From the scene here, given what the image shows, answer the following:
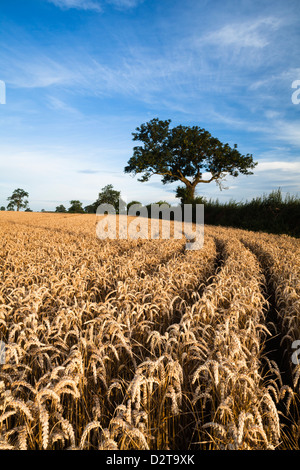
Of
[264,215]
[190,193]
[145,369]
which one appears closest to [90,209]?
[190,193]

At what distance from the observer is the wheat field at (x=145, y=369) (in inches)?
80.4

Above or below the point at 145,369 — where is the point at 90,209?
above

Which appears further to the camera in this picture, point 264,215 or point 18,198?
point 18,198

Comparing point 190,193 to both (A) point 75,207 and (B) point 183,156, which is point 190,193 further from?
(A) point 75,207

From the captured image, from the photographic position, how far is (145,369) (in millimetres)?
2811

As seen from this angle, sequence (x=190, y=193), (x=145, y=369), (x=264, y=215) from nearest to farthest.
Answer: (x=145, y=369), (x=264, y=215), (x=190, y=193)

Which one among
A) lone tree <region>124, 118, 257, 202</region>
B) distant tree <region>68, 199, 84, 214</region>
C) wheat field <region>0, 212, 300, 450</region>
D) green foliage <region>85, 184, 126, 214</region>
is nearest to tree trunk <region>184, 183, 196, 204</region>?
lone tree <region>124, 118, 257, 202</region>

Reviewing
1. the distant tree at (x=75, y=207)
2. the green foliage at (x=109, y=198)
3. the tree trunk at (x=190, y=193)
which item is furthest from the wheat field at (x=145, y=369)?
the distant tree at (x=75, y=207)

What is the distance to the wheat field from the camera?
204 cm

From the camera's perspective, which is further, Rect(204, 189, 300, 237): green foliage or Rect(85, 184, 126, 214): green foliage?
Rect(85, 184, 126, 214): green foliage

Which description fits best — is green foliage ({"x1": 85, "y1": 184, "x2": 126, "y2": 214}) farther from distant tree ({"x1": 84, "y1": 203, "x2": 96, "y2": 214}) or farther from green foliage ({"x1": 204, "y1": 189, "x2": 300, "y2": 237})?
green foliage ({"x1": 204, "y1": 189, "x2": 300, "y2": 237})

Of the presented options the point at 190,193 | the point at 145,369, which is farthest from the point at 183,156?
the point at 145,369

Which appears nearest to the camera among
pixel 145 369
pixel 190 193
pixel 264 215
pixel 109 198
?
pixel 145 369
